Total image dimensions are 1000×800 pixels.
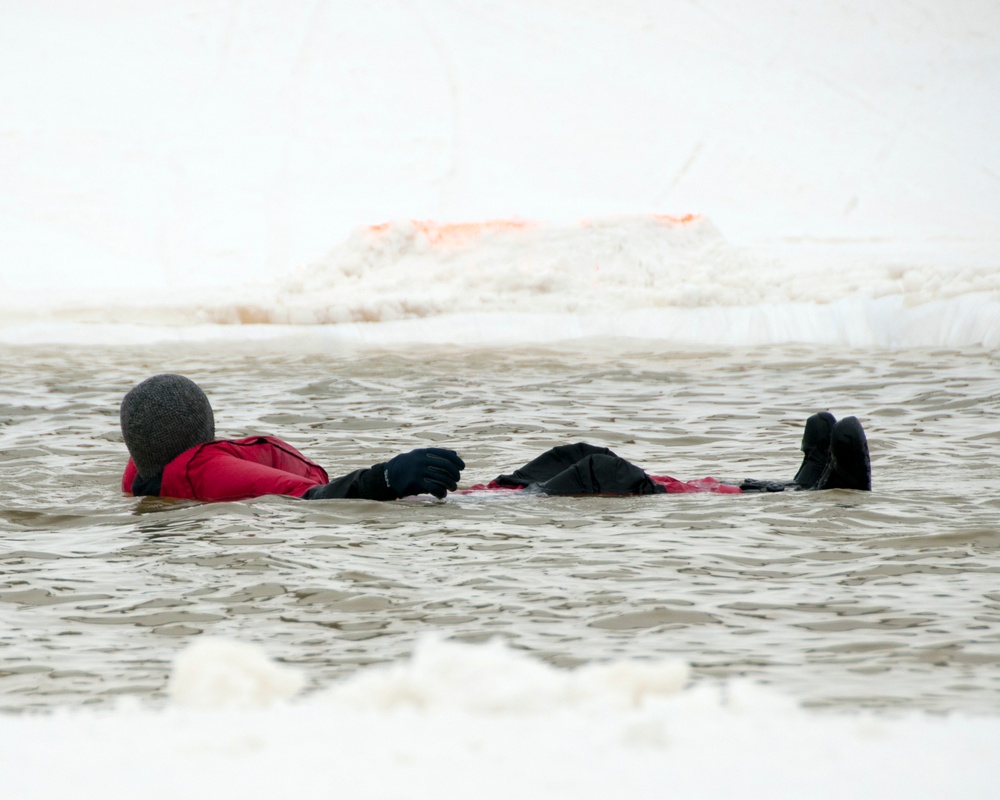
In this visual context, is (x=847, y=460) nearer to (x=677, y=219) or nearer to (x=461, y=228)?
(x=461, y=228)

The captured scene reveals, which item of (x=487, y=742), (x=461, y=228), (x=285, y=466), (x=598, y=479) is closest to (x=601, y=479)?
(x=598, y=479)

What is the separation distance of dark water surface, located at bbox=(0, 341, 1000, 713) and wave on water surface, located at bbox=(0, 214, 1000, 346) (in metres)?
4.73

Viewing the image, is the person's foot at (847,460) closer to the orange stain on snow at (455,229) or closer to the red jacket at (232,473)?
the red jacket at (232,473)

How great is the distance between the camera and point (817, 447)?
550cm

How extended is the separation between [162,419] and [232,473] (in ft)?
1.31

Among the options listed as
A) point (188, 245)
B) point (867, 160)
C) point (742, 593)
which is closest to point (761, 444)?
point (742, 593)

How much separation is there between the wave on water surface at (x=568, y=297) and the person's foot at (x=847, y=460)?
7763 millimetres

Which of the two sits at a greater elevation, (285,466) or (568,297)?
(568,297)

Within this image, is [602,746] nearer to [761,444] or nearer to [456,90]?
[761,444]

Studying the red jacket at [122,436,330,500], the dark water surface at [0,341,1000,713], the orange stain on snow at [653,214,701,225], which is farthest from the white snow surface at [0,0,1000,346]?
the red jacket at [122,436,330,500]

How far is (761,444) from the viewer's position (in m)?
7.30

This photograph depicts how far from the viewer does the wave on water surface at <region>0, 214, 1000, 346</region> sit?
43.6 feet

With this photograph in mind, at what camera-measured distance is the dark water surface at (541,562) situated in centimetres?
315

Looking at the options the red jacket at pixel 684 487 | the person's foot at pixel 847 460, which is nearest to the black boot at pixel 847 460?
the person's foot at pixel 847 460
